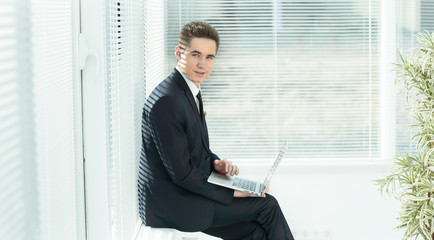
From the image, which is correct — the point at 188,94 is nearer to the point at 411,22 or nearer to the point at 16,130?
the point at 16,130

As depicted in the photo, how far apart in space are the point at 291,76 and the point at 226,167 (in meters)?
1.49

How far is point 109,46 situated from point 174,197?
0.80 metres

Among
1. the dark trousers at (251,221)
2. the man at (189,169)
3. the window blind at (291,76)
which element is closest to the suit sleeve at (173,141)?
the man at (189,169)

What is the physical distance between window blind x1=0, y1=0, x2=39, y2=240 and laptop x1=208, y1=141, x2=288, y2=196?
129 cm

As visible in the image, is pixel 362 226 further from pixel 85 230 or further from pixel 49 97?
pixel 49 97

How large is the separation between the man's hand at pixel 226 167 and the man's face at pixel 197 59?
41 centimetres

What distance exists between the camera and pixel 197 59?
2814 mm

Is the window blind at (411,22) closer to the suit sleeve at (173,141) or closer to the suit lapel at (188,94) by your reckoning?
the suit lapel at (188,94)

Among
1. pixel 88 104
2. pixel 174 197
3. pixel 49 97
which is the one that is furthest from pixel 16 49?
pixel 174 197

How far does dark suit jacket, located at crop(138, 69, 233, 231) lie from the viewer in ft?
8.14

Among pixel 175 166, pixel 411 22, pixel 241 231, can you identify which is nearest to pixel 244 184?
pixel 241 231

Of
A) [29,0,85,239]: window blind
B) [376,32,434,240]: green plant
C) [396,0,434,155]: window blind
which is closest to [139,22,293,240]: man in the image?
[29,0,85,239]: window blind

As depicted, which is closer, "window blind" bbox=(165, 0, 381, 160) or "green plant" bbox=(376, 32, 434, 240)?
"green plant" bbox=(376, 32, 434, 240)

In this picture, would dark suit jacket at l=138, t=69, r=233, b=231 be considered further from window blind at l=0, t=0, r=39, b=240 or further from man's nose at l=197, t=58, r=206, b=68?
window blind at l=0, t=0, r=39, b=240
